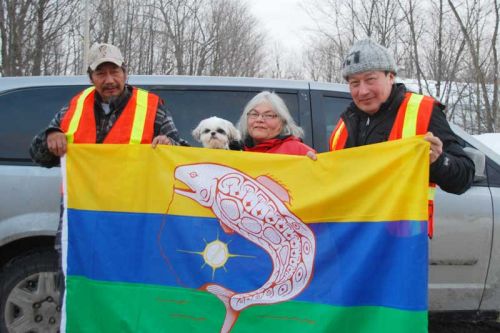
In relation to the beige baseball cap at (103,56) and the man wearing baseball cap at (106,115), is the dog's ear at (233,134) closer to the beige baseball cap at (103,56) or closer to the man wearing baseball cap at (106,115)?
the man wearing baseball cap at (106,115)

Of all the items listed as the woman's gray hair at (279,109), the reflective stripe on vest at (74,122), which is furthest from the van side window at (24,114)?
the woman's gray hair at (279,109)

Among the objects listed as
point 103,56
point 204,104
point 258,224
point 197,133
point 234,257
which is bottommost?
point 234,257

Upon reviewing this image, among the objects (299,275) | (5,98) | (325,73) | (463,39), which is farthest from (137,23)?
(299,275)

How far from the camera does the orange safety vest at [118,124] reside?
294 centimetres

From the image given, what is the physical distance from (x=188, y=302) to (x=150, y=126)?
1022 millimetres

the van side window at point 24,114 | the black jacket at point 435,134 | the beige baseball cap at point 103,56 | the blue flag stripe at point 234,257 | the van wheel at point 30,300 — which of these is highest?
the beige baseball cap at point 103,56

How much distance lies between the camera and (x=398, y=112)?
2.50 metres

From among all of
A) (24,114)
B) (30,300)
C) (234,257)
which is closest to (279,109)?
(234,257)

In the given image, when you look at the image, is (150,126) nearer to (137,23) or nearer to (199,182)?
(199,182)

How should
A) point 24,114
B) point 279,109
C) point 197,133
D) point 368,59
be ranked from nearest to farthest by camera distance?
point 368,59 → point 279,109 → point 197,133 → point 24,114

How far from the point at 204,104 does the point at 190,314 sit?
67.6 inches

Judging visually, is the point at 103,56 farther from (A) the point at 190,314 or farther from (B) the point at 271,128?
(A) the point at 190,314

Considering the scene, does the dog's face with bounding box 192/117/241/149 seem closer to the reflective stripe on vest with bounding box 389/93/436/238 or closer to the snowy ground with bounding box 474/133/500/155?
the reflective stripe on vest with bounding box 389/93/436/238

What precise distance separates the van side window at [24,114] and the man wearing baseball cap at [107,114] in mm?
731
